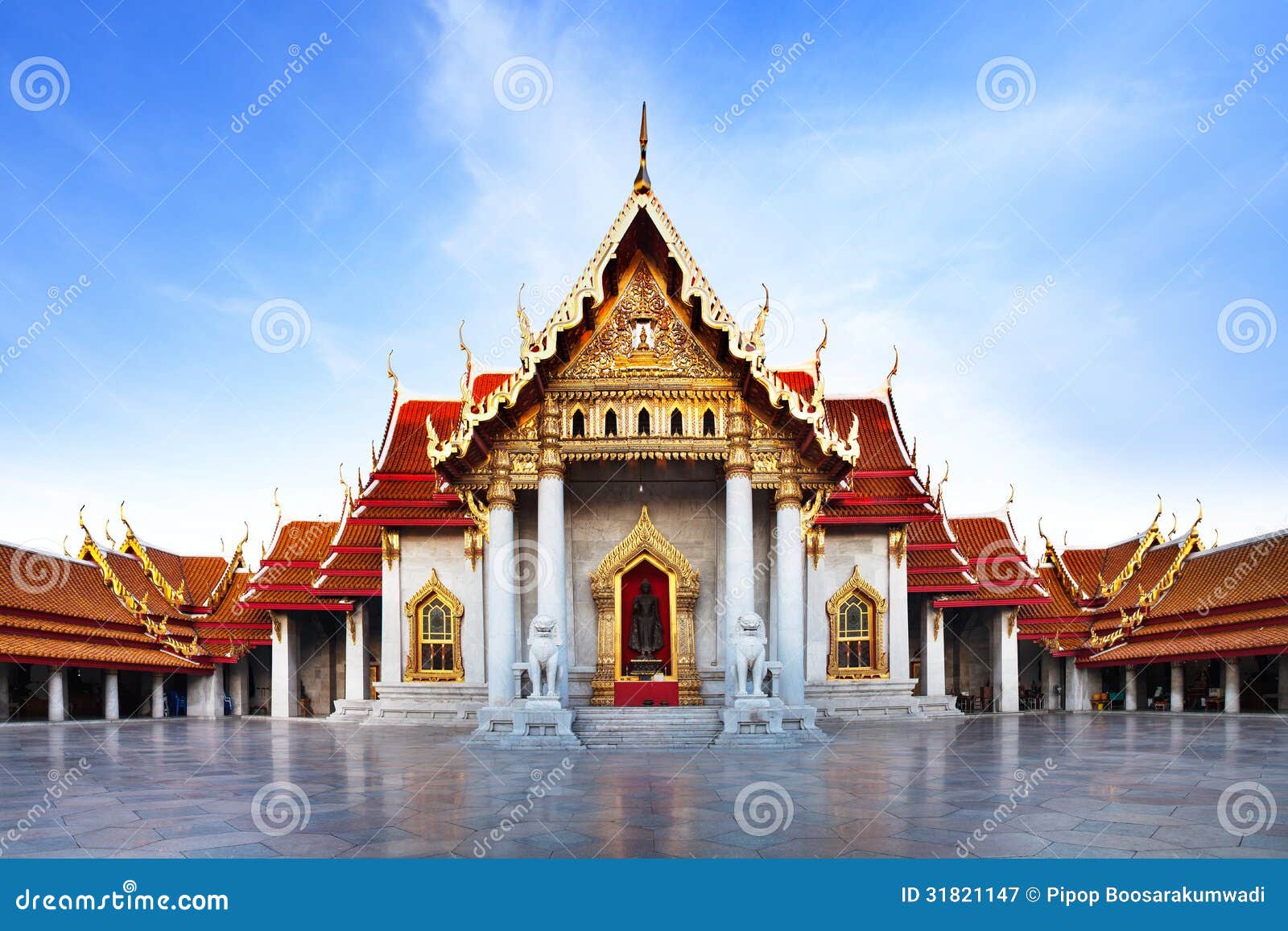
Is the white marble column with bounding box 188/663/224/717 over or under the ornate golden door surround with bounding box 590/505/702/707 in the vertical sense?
under

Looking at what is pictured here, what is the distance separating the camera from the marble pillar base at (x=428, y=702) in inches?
827

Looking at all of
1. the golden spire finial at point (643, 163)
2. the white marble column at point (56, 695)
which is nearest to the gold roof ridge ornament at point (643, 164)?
the golden spire finial at point (643, 163)

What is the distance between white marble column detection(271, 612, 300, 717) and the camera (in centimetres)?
2730

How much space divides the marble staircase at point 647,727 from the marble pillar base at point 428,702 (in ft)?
19.1

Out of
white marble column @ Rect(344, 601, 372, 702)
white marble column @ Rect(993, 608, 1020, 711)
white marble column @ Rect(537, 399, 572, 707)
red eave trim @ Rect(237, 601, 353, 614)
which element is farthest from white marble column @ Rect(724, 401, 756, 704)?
white marble column @ Rect(993, 608, 1020, 711)

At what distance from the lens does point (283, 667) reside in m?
27.7

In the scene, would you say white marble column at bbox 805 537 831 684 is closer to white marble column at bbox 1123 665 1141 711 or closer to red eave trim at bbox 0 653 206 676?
white marble column at bbox 1123 665 1141 711

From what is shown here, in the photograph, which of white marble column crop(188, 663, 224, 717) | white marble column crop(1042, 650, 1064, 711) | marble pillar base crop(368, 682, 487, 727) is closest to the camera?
marble pillar base crop(368, 682, 487, 727)

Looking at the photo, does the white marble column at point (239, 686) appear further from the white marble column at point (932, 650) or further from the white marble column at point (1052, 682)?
the white marble column at point (1052, 682)

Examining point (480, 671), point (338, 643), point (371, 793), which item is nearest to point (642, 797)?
point (371, 793)

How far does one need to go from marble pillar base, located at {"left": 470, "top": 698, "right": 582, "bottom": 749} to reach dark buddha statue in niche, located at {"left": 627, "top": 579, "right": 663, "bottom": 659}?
10.7 ft

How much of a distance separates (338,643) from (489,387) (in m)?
11.3

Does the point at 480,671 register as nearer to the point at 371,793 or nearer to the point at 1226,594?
the point at 371,793

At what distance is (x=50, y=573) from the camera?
2822 cm
